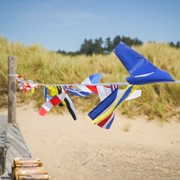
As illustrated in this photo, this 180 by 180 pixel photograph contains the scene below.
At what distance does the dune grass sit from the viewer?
9859mm

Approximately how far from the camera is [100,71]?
1240 centimetres

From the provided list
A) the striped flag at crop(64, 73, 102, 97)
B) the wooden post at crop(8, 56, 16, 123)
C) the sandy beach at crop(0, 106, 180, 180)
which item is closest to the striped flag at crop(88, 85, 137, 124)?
the striped flag at crop(64, 73, 102, 97)

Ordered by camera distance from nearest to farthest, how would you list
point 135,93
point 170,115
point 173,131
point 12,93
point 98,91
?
point 135,93 < point 98,91 < point 12,93 < point 173,131 < point 170,115

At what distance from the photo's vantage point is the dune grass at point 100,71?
986 centimetres

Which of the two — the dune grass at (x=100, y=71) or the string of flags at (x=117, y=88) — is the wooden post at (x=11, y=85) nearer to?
the string of flags at (x=117, y=88)

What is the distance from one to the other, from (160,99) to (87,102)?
2181mm

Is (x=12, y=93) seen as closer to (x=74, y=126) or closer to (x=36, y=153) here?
(x=36, y=153)

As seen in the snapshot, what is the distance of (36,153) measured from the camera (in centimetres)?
734

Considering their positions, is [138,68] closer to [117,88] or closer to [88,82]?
[117,88]

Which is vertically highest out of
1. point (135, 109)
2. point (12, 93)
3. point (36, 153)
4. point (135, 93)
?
point (135, 93)

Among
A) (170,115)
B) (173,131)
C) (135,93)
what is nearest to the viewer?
(135,93)

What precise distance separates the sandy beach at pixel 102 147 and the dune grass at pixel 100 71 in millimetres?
413

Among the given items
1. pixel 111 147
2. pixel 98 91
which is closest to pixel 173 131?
pixel 111 147

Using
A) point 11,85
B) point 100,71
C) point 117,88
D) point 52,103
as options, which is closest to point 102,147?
point 11,85
